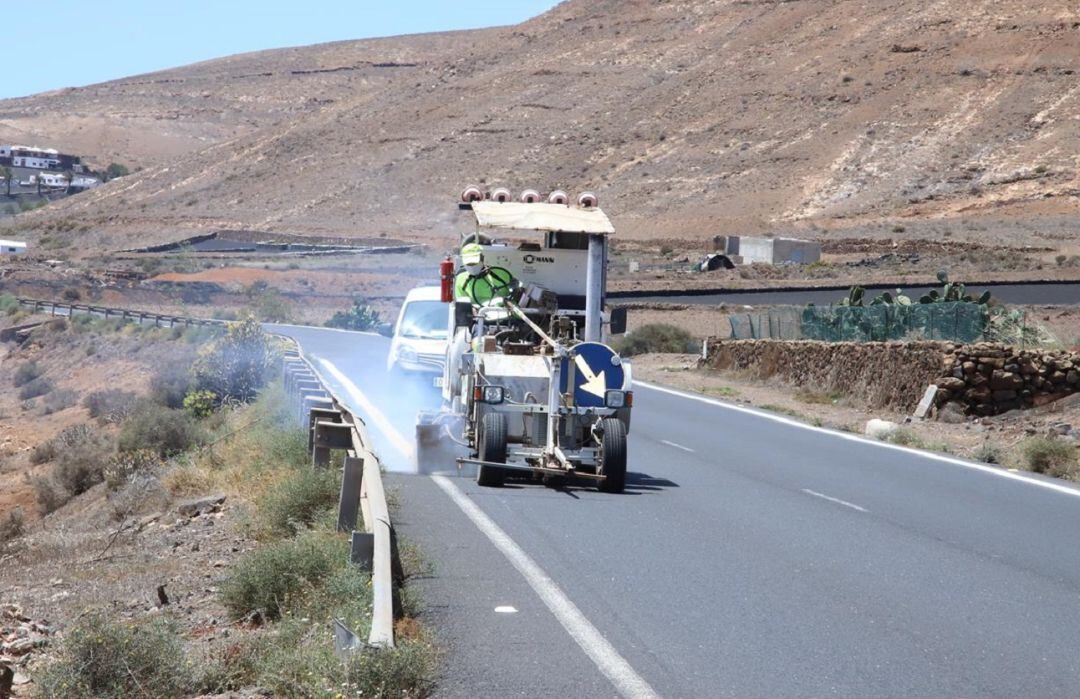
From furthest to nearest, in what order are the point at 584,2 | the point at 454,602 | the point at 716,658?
the point at 584,2
the point at 454,602
the point at 716,658

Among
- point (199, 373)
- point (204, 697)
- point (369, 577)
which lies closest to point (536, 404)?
point (369, 577)

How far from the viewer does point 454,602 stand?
29.9 ft

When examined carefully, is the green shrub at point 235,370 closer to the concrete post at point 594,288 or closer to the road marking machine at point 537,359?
the road marking machine at point 537,359

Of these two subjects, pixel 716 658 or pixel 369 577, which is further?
pixel 369 577

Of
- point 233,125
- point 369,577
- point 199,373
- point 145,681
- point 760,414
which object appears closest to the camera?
point 145,681

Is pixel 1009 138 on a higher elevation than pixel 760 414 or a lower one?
higher

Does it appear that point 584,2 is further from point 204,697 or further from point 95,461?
point 204,697

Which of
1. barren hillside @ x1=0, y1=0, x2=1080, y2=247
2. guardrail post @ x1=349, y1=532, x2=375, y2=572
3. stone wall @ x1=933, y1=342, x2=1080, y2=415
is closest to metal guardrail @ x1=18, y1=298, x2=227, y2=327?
stone wall @ x1=933, y1=342, x2=1080, y2=415

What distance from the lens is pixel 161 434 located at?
2309 cm

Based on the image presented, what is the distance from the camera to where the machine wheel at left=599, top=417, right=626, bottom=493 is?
13.9 metres

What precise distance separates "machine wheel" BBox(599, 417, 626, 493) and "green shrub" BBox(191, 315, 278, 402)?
47.5ft

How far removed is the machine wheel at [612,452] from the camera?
45.6 feet

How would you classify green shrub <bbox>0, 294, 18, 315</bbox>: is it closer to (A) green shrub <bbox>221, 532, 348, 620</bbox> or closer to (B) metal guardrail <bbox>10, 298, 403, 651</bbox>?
(B) metal guardrail <bbox>10, 298, 403, 651</bbox>

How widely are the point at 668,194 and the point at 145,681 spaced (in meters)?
91.0
